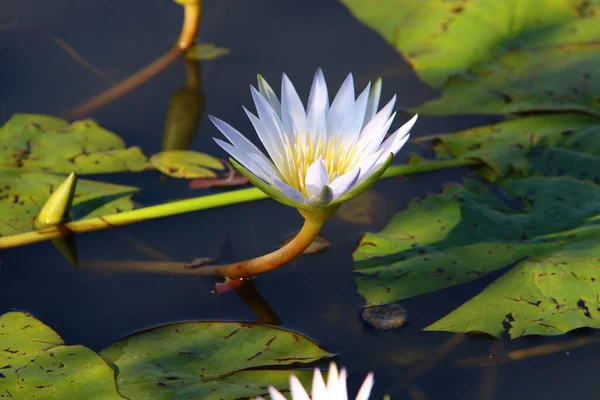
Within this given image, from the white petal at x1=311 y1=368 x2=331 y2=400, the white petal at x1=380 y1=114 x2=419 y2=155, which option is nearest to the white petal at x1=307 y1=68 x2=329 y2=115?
the white petal at x1=380 y1=114 x2=419 y2=155

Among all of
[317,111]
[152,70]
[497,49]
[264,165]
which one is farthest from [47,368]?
[497,49]

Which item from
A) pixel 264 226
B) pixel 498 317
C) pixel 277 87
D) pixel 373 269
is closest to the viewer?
pixel 498 317

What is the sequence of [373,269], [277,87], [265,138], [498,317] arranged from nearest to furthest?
[265,138] → [498,317] → [373,269] → [277,87]

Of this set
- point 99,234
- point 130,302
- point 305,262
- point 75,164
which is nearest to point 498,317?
point 305,262

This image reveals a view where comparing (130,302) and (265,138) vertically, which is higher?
(265,138)

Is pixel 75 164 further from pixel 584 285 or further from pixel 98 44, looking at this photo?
pixel 584 285

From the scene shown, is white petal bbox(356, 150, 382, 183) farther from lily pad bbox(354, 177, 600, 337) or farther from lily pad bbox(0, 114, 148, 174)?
lily pad bbox(0, 114, 148, 174)

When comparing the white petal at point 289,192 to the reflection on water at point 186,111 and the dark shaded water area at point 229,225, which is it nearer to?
the dark shaded water area at point 229,225
